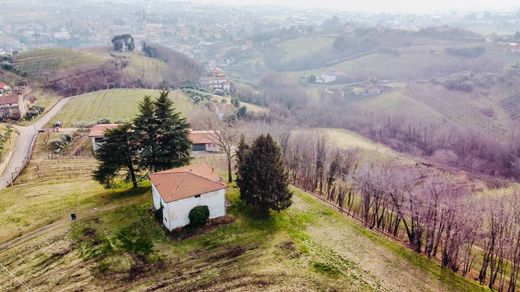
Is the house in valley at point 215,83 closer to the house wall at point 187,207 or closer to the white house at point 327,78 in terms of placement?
the white house at point 327,78

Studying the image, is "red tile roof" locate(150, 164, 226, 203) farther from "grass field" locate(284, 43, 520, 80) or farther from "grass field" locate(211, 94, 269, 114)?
"grass field" locate(284, 43, 520, 80)

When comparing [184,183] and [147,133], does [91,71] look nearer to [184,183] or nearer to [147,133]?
[147,133]

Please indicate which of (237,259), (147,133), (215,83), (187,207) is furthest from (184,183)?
(215,83)

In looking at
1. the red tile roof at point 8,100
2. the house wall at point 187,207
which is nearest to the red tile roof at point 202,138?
the house wall at point 187,207

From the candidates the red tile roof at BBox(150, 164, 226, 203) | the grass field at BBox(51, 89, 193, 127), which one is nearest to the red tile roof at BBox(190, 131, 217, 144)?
the grass field at BBox(51, 89, 193, 127)

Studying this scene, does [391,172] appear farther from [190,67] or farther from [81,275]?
[190,67]

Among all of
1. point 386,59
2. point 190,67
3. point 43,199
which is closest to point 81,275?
point 43,199
